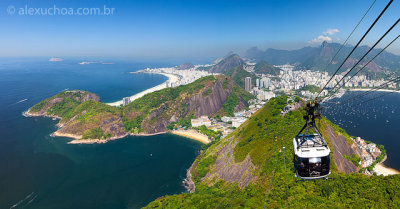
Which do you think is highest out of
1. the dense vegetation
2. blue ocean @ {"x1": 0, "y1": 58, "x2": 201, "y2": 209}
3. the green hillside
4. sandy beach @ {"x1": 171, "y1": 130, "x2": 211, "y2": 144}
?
the green hillside

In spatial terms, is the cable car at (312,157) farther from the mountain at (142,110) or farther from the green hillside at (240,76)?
the green hillside at (240,76)

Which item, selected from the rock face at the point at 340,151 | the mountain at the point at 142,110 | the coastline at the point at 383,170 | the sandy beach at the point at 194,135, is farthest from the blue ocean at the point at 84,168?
the coastline at the point at 383,170

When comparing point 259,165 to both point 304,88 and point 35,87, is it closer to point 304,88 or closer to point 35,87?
point 304,88

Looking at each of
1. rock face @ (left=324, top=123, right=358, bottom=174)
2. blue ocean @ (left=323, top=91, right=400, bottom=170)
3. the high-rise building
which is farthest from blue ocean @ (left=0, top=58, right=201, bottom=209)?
the high-rise building

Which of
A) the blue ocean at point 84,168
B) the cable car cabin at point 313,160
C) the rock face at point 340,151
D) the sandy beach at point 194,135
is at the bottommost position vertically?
the blue ocean at point 84,168

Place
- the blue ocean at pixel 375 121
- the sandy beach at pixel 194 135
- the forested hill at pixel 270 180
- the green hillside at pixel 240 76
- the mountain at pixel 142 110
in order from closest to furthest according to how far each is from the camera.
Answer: the forested hill at pixel 270 180, the blue ocean at pixel 375 121, the sandy beach at pixel 194 135, the mountain at pixel 142 110, the green hillside at pixel 240 76

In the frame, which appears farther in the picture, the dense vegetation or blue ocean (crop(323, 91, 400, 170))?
the dense vegetation

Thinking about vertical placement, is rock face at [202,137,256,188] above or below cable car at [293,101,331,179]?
below

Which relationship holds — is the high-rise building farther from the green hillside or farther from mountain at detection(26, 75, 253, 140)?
mountain at detection(26, 75, 253, 140)
